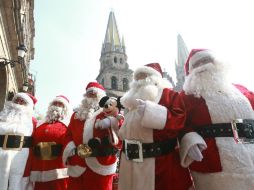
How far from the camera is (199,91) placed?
317cm

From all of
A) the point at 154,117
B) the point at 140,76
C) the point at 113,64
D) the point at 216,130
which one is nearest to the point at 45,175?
the point at 140,76

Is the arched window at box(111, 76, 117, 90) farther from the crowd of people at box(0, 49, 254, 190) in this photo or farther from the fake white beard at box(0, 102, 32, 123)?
the crowd of people at box(0, 49, 254, 190)

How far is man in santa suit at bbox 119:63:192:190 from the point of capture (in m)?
2.80

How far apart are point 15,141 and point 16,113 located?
1.99 feet

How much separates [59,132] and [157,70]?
2215 millimetres

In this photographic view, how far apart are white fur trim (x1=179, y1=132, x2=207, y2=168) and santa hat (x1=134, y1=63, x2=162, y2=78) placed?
38.8 inches

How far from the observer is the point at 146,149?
289 centimetres

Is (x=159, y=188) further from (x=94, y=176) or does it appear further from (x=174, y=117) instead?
(x=94, y=176)

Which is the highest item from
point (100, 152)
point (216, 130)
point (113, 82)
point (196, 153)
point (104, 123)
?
point (113, 82)

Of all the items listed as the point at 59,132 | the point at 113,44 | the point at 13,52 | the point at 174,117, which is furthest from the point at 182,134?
the point at 113,44

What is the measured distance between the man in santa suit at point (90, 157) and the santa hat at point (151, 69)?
0.93m

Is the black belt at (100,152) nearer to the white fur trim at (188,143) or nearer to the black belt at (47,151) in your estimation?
the black belt at (47,151)

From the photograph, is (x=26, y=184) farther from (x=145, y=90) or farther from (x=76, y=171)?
(x=145, y=90)

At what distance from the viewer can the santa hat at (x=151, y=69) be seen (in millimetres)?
3486
